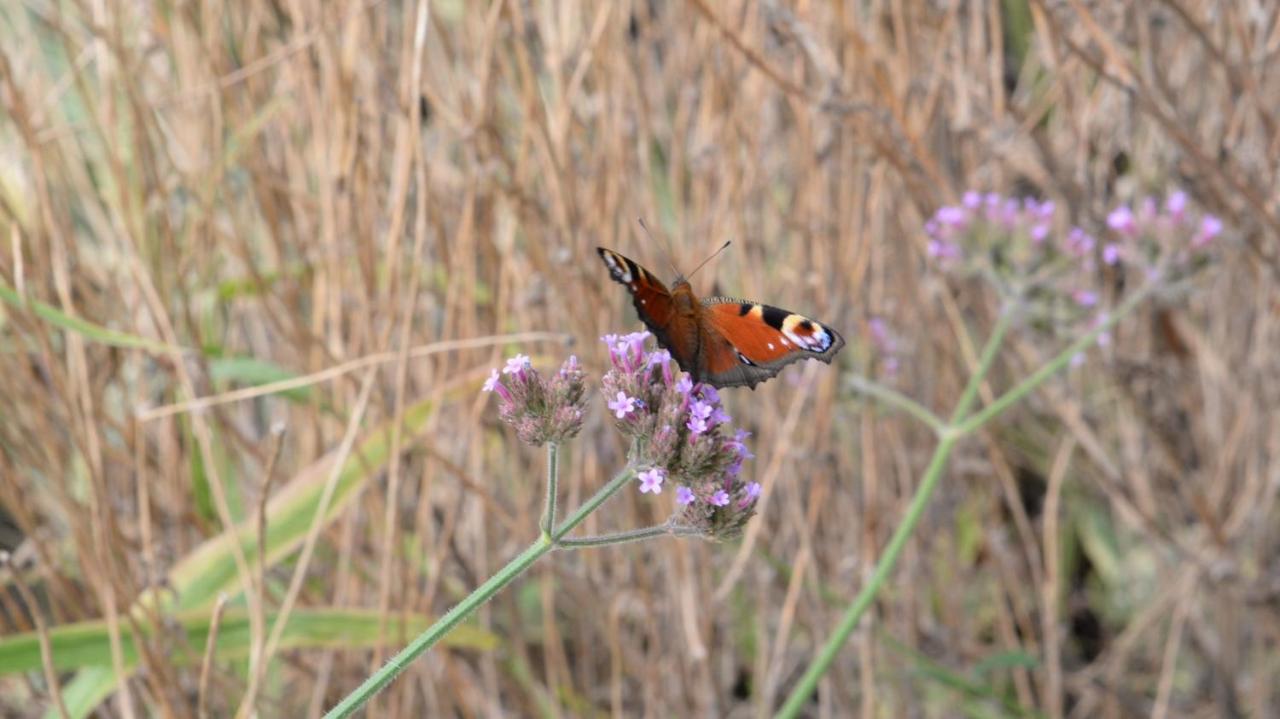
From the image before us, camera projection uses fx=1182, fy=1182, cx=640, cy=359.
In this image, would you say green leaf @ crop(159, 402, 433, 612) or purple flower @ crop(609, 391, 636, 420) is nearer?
purple flower @ crop(609, 391, 636, 420)

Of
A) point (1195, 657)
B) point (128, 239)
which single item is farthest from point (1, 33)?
point (1195, 657)

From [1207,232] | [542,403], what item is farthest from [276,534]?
[1207,232]

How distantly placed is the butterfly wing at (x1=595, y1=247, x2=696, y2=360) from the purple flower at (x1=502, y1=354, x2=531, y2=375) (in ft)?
0.40

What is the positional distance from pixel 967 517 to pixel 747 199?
3.22 feet

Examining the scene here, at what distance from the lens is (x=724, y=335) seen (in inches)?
51.4

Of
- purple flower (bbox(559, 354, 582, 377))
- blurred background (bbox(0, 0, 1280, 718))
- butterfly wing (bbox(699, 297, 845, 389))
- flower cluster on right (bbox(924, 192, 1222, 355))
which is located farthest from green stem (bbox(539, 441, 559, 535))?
flower cluster on right (bbox(924, 192, 1222, 355))

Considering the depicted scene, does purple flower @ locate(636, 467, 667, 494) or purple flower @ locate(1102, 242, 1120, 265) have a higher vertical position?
purple flower @ locate(1102, 242, 1120, 265)

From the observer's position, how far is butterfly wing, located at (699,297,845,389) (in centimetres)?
125

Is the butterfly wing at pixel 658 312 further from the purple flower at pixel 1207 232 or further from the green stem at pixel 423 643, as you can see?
the purple flower at pixel 1207 232

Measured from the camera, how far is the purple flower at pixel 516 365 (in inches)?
44.4

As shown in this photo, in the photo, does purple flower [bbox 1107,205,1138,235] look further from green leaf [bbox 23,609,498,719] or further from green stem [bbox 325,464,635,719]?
green stem [bbox 325,464,635,719]

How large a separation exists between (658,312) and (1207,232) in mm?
1100

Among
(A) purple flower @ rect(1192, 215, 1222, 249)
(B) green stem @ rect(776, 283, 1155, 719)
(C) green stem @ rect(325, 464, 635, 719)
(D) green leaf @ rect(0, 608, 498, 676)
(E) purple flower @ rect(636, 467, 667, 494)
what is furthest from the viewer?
(A) purple flower @ rect(1192, 215, 1222, 249)

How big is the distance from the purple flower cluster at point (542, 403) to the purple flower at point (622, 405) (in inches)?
1.3
